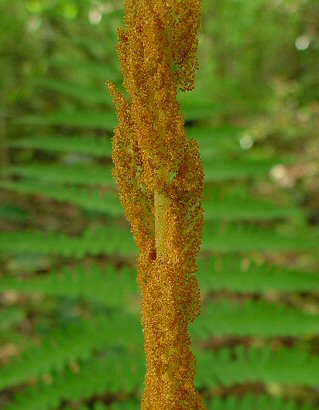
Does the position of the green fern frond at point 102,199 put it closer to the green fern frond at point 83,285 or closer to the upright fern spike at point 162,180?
the green fern frond at point 83,285

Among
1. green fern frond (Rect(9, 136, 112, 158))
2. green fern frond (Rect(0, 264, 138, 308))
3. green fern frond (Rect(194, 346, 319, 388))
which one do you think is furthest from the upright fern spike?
green fern frond (Rect(9, 136, 112, 158))

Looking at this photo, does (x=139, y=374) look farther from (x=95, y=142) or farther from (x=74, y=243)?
(x=95, y=142)

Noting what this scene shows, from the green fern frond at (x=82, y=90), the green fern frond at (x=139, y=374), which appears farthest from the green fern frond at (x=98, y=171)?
the green fern frond at (x=139, y=374)

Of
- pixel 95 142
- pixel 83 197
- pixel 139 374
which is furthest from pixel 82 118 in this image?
pixel 139 374

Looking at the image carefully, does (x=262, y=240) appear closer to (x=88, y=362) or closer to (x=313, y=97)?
(x=88, y=362)

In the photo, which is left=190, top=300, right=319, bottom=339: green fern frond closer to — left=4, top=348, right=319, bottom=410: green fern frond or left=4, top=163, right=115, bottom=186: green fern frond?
left=4, top=348, right=319, bottom=410: green fern frond

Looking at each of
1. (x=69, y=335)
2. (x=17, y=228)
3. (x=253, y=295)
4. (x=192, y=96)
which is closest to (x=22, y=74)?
(x=17, y=228)
